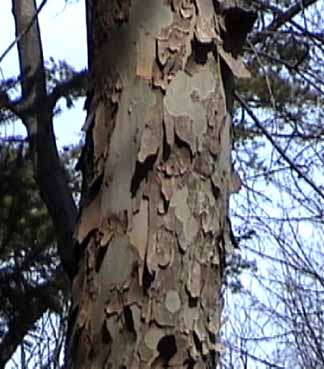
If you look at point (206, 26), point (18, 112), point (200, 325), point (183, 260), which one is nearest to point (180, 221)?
point (183, 260)

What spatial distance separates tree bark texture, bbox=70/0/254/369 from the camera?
1.61 m

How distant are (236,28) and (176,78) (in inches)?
6.4

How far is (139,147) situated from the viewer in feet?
5.50

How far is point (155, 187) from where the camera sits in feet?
5.45

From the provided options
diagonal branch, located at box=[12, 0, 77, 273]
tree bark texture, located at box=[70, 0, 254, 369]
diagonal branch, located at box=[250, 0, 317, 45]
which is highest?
diagonal branch, located at box=[250, 0, 317, 45]

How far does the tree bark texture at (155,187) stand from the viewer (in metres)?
1.61

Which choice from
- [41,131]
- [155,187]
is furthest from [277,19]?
[155,187]

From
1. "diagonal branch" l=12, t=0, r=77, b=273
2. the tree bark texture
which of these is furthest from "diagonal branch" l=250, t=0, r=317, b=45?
the tree bark texture

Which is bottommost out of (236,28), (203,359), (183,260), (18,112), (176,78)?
(203,359)

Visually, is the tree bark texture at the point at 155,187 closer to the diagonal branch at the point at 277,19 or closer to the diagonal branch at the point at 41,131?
the diagonal branch at the point at 41,131

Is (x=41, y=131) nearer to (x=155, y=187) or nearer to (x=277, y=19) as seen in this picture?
(x=277, y=19)

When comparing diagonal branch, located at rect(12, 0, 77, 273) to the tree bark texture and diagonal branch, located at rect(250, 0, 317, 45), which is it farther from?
the tree bark texture

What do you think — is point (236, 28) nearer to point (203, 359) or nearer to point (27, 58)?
point (203, 359)

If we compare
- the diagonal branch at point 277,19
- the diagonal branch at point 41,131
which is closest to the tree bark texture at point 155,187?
Result: the diagonal branch at point 41,131
